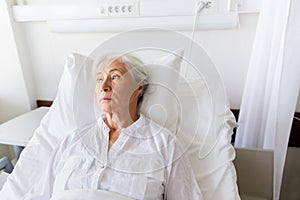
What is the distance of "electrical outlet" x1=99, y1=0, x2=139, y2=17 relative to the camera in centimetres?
156

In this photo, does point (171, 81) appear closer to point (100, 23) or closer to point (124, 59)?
point (124, 59)

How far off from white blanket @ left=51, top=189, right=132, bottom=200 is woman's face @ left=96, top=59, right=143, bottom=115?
308 millimetres

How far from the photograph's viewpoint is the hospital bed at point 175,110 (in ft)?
3.74

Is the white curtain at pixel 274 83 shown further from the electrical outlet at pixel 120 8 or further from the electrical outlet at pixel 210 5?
the electrical outlet at pixel 120 8

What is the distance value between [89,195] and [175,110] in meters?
0.52

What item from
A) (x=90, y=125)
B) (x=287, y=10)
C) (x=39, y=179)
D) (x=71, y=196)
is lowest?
(x=39, y=179)

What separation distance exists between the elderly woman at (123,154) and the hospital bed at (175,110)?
0.25ft

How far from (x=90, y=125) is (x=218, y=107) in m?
0.59

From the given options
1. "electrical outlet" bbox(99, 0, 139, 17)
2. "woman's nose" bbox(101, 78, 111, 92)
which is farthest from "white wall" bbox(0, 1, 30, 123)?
"woman's nose" bbox(101, 78, 111, 92)

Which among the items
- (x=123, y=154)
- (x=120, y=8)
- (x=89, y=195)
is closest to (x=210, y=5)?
(x=120, y=8)

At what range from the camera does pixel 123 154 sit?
108 centimetres

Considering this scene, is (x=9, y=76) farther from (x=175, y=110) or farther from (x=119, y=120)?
(x=175, y=110)

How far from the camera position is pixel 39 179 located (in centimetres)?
125

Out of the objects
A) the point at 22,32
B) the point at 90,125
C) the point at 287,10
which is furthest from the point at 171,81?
the point at 22,32
